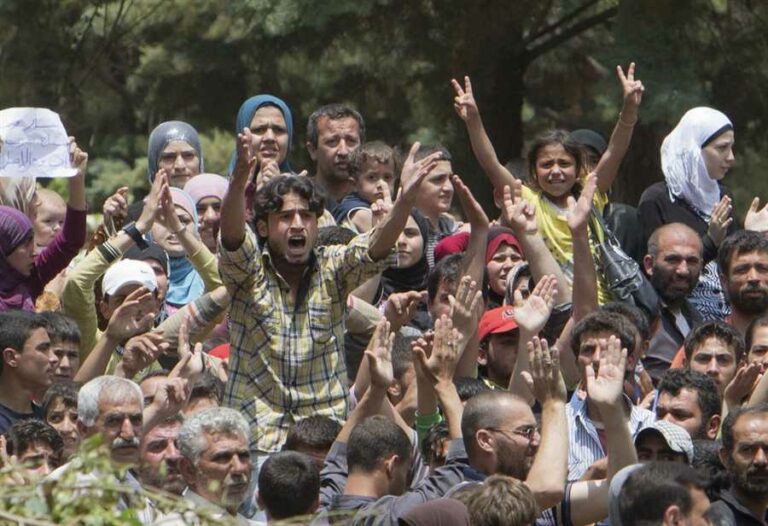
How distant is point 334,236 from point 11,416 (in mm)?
1884

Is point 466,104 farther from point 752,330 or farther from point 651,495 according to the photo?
point 651,495

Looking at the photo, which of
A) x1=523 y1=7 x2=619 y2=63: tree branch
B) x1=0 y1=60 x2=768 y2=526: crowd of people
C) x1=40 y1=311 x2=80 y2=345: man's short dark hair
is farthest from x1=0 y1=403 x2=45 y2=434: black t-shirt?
x1=523 y1=7 x2=619 y2=63: tree branch

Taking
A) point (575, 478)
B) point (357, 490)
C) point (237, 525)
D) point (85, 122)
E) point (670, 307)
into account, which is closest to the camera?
point (237, 525)

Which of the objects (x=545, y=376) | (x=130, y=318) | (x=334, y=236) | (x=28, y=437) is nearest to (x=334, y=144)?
(x=334, y=236)

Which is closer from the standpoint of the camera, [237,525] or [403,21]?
[237,525]

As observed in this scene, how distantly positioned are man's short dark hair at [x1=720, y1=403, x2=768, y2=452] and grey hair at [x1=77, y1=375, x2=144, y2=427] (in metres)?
2.36

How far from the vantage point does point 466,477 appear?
7324 mm

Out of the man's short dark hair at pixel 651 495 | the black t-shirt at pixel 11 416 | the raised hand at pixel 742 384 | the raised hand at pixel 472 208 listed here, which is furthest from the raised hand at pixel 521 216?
the man's short dark hair at pixel 651 495

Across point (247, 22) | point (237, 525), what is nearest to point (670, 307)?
point (247, 22)

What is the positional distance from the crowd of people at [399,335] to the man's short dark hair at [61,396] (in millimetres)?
12

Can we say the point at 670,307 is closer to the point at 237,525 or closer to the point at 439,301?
the point at 439,301

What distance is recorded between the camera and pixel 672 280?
9.64m

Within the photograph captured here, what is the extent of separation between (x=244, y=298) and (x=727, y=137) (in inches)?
126

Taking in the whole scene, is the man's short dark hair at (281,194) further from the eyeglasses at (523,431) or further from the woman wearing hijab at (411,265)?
the eyeglasses at (523,431)
